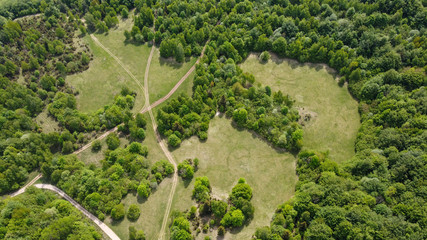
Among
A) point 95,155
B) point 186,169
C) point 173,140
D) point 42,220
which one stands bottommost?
point 95,155

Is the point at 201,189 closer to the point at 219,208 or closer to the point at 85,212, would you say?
the point at 219,208

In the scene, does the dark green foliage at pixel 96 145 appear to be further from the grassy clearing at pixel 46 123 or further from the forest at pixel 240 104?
the grassy clearing at pixel 46 123

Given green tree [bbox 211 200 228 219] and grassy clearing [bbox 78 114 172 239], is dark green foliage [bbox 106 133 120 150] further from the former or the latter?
green tree [bbox 211 200 228 219]

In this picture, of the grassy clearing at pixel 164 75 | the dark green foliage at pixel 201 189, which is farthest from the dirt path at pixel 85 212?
the grassy clearing at pixel 164 75

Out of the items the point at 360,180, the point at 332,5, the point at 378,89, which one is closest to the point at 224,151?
the point at 360,180

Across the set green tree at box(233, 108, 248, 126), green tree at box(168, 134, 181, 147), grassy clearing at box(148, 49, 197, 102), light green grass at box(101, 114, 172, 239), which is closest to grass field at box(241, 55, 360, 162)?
green tree at box(233, 108, 248, 126)

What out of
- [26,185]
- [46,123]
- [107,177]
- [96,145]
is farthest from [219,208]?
[46,123]

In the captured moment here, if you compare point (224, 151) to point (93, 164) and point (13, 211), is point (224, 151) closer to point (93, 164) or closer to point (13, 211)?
point (93, 164)
